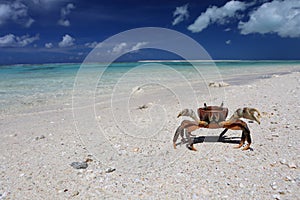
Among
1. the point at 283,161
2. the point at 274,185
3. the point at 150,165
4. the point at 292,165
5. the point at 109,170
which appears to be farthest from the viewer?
the point at 150,165

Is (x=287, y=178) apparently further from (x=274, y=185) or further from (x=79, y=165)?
(x=79, y=165)

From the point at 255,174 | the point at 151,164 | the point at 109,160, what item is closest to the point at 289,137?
the point at 255,174

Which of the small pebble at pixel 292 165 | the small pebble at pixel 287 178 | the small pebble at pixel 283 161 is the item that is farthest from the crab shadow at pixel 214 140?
the small pebble at pixel 287 178

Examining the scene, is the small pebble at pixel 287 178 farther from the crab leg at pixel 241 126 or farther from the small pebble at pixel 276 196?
the crab leg at pixel 241 126

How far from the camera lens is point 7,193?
3010 millimetres

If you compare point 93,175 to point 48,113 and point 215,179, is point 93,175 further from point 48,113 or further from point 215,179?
point 48,113

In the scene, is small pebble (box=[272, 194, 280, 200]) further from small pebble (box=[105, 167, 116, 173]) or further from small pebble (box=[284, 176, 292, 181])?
small pebble (box=[105, 167, 116, 173])

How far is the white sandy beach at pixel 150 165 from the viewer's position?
291 cm

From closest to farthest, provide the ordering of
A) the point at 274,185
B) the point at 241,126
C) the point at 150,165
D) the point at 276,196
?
the point at 276,196 < the point at 274,185 < the point at 150,165 < the point at 241,126

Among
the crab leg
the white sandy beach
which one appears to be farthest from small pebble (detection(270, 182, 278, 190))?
the crab leg

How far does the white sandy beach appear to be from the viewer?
291cm

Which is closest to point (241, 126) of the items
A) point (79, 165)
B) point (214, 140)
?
point (214, 140)

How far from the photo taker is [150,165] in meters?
3.68

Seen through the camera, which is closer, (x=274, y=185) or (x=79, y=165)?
(x=274, y=185)
